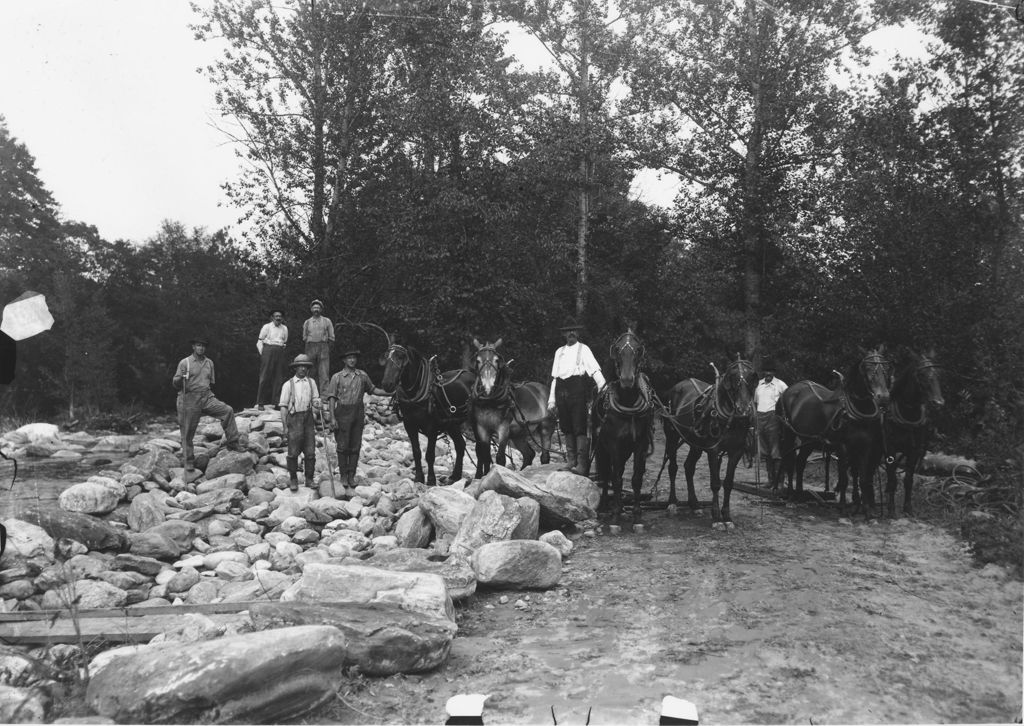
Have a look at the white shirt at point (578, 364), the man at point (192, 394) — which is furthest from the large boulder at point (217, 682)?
the man at point (192, 394)

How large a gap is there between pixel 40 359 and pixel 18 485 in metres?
4.04

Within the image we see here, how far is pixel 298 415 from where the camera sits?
431 inches

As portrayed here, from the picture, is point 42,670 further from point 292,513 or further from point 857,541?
point 857,541

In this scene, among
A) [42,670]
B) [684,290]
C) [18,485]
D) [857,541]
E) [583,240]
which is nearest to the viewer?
[42,670]

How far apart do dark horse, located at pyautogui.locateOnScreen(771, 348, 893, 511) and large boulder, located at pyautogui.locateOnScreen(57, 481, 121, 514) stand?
33.3 ft

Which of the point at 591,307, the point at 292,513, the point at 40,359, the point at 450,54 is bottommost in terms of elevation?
the point at 292,513

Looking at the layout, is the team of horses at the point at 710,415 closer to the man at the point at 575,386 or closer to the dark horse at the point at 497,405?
the dark horse at the point at 497,405

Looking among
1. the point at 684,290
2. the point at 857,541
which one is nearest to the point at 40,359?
the point at 857,541

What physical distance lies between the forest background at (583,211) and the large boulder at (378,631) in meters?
3.19

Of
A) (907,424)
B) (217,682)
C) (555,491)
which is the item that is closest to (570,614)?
(555,491)

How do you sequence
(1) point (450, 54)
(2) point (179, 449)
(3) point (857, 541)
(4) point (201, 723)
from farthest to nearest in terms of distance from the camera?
(1) point (450, 54) < (2) point (179, 449) < (3) point (857, 541) < (4) point (201, 723)

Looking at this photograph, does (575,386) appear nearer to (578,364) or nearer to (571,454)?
(578,364)

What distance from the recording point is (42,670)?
4.04 meters

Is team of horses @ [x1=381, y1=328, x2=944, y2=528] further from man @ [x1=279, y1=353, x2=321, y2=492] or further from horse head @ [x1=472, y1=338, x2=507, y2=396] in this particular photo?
man @ [x1=279, y1=353, x2=321, y2=492]
